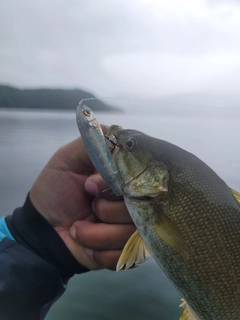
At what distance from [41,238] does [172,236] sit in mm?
1162

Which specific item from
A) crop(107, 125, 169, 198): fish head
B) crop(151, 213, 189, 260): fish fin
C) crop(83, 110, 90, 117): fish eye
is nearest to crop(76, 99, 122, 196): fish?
crop(83, 110, 90, 117): fish eye

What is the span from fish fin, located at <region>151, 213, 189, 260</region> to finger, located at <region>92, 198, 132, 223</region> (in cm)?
49

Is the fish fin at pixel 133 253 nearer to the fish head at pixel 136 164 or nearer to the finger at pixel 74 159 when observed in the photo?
the fish head at pixel 136 164

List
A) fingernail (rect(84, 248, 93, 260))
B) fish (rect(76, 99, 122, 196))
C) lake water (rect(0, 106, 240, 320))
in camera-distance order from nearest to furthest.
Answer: fish (rect(76, 99, 122, 196)), fingernail (rect(84, 248, 93, 260)), lake water (rect(0, 106, 240, 320))

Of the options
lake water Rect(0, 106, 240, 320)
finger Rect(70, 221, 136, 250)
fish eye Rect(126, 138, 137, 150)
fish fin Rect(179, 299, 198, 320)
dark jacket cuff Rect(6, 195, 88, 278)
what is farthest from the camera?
lake water Rect(0, 106, 240, 320)

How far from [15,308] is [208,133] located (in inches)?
167

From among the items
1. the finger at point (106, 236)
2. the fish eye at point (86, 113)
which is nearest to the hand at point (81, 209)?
the finger at point (106, 236)

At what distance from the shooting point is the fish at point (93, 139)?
4.87 feet

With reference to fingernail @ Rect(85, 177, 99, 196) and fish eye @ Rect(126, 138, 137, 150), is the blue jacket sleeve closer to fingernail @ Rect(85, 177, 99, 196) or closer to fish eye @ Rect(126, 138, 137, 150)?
fingernail @ Rect(85, 177, 99, 196)

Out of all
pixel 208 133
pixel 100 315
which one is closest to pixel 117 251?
pixel 100 315

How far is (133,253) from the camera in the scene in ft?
5.47

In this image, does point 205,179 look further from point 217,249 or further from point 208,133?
point 208,133

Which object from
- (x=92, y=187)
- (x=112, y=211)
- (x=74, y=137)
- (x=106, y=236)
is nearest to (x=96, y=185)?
(x=92, y=187)

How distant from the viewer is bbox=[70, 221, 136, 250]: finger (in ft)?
6.64
